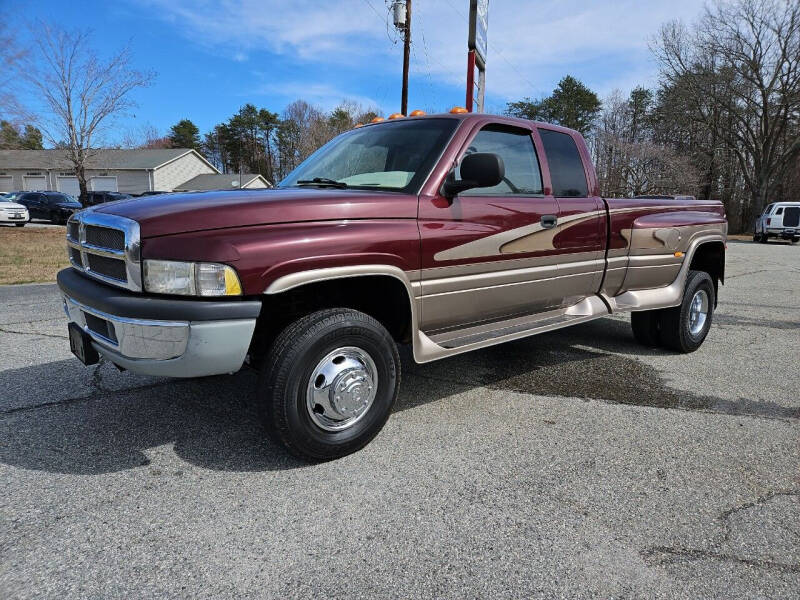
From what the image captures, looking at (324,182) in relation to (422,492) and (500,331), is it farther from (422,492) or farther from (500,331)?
(422,492)

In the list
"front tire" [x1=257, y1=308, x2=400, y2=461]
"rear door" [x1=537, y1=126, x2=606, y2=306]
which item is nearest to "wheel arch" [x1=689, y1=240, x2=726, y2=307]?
"rear door" [x1=537, y1=126, x2=606, y2=306]

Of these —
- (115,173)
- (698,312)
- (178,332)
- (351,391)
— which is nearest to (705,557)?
(351,391)

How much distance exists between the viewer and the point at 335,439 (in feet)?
9.29

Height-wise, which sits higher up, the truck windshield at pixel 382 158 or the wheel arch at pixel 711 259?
the truck windshield at pixel 382 158

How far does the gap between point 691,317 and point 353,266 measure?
3943 mm

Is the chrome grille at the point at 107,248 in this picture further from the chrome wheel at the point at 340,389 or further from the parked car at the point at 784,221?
the parked car at the point at 784,221

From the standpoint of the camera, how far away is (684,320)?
5.03 metres

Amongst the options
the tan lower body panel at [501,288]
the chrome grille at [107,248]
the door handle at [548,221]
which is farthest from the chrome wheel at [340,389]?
the door handle at [548,221]

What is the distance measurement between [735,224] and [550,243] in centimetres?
4715

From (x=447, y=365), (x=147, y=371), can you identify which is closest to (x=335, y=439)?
(x=147, y=371)

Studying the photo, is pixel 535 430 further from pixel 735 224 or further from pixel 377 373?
pixel 735 224

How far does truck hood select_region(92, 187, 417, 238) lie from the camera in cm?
246

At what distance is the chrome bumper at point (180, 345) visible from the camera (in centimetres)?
240

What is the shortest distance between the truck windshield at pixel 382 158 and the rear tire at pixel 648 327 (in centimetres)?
299
